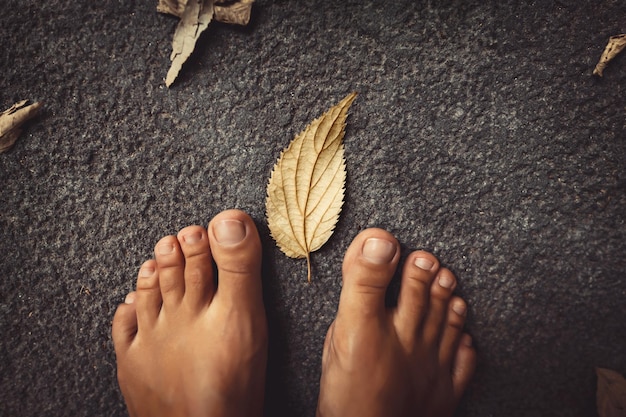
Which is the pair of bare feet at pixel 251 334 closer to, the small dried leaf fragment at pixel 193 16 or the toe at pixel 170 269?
the toe at pixel 170 269

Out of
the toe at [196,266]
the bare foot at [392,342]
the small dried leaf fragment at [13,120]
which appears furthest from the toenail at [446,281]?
the small dried leaf fragment at [13,120]

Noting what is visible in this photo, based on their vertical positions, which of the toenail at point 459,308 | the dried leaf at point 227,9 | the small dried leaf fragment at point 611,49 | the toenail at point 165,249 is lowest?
the toenail at point 165,249

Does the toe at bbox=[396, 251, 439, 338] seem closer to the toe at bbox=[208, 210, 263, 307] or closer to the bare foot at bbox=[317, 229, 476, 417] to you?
the bare foot at bbox=[317, 229, 476, 417]

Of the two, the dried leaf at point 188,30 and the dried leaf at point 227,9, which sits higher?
Answer: the dried leaf at point 227,9

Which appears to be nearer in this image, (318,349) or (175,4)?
(175,4)

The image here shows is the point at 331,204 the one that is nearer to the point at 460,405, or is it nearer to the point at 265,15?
the point at 265,15

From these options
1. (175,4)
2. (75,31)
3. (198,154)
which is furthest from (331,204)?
(75,31)

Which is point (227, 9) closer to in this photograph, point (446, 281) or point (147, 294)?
point (147, 294)
